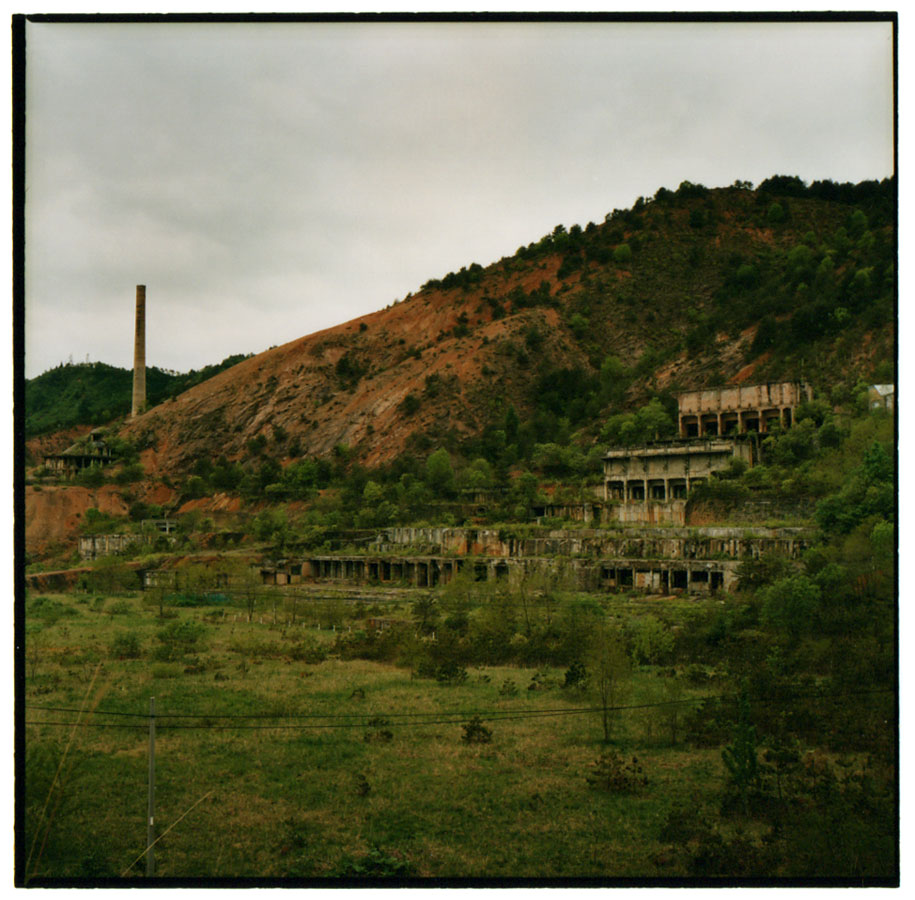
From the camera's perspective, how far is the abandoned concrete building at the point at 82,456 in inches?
413

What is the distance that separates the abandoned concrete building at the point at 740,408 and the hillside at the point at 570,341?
939 millimetres

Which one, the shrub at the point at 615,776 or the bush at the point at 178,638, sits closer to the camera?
the shrub at the point at 615,776

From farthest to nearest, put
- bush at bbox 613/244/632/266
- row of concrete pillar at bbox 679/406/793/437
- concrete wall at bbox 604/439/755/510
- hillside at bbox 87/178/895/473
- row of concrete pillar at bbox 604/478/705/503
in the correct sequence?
bush at bbox 613/244/632/266, hillside at bbox 87/178/895/473, row of concrete pillar at bbox 679/406/793/437, row of concrete pillar at bbox 604/478/705/503, concrete wall at bbox 604/439/755/510

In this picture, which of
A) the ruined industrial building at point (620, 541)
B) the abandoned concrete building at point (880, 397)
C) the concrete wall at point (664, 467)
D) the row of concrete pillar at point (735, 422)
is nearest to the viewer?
the abandoned concrete building at point (880, 397)

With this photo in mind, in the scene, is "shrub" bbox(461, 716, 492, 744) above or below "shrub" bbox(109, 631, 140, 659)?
below

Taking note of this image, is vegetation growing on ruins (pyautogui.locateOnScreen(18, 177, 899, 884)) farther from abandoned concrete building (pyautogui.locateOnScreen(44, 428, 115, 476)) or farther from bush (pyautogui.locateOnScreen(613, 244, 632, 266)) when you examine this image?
bush (pyautogui.locateOnScreen(613, 244, 632, 266))

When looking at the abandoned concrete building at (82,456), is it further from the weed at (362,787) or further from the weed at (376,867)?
the weed at (376,867)

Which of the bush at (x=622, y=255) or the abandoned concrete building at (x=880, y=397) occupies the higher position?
the bush at (x=622, y=255)

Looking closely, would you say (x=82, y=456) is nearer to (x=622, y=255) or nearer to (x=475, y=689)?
(x=475, y=689)

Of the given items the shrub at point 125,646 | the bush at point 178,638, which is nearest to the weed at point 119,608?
the bush at point 178,638

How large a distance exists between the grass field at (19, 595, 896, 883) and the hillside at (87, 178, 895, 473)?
11.6m

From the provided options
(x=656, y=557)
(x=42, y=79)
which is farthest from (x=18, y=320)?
(x=656, y=557)

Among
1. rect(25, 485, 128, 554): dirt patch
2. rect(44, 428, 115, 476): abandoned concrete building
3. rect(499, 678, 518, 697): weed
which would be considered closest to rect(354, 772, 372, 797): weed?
rect(499, 678, 518, 697): weed

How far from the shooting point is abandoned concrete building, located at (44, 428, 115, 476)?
1048cm
